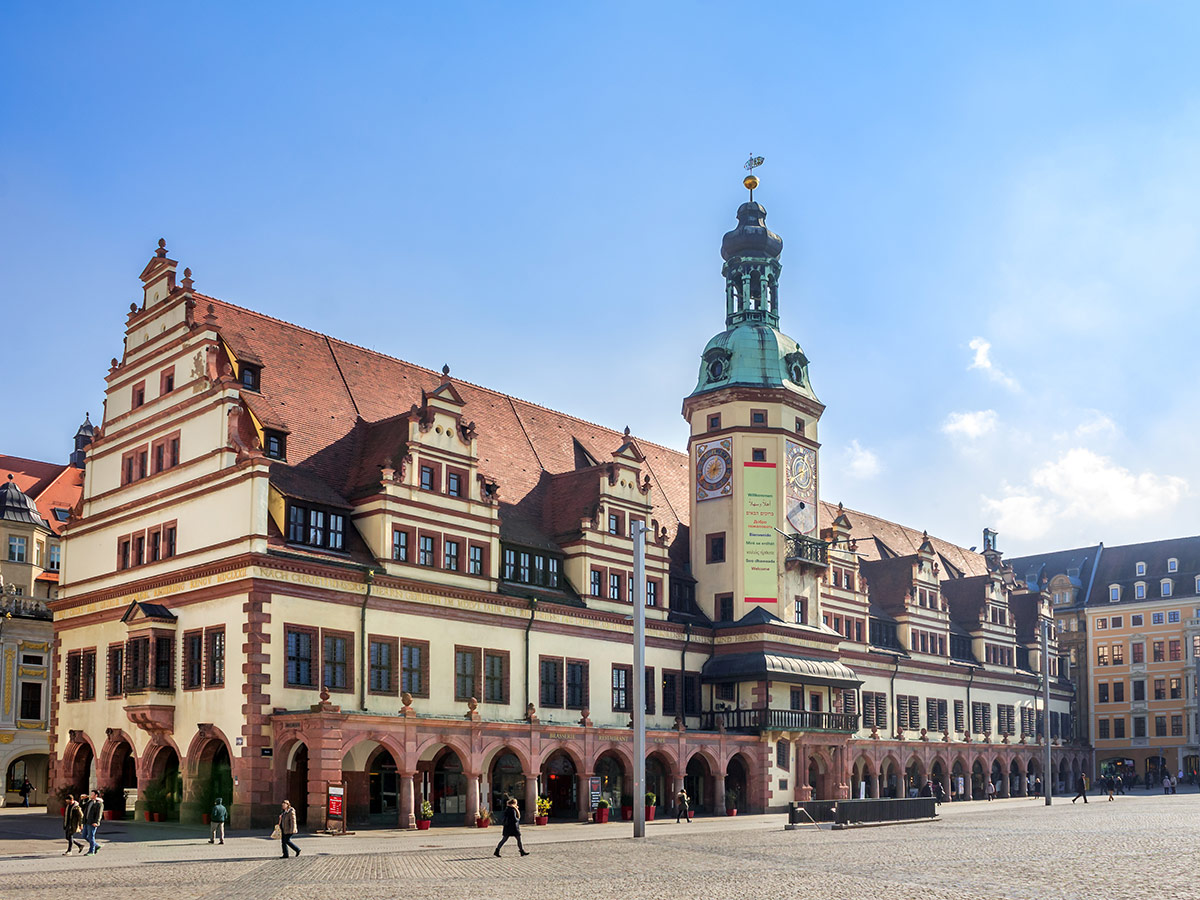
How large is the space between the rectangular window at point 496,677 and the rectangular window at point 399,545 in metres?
5.93

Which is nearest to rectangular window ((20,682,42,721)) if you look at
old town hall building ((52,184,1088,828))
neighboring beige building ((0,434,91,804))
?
neighboring beige building ((0,434,91,804))

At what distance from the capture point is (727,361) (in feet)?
242

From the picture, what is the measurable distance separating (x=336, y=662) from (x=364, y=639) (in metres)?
1.49

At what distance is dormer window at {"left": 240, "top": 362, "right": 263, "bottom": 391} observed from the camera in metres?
52.9

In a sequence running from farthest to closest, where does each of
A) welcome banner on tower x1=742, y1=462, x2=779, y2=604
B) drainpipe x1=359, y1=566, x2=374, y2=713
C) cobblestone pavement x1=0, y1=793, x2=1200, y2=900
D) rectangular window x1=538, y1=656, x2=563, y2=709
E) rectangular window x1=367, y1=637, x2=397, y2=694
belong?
welcome banner on tower x1=742, y1=462, x2=779, y2=604 → rectangular window x1=538, y1=656, x2=563, y2=709 → rectangular window x1=367, y1=637, x2=397, y2=694 → drainpipe x1=359, y1=566, x2=374, y2=713 → cobblestone pavement x1=0, y1=793, x2=1200, y2=900

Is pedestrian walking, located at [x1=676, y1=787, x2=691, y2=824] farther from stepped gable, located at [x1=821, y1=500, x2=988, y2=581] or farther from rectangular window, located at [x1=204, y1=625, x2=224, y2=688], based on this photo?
stepped gable, located at [x1=821, y1=500, x2=988, y2=581]

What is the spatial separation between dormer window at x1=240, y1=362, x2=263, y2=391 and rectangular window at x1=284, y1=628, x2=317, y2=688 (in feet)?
33.6

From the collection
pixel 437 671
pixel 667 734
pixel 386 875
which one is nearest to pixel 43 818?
pixel 437 671

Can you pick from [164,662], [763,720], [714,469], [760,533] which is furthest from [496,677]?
[714,469]

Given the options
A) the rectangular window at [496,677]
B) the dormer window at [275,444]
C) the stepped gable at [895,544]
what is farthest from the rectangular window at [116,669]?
the stepped gable at [895,544]

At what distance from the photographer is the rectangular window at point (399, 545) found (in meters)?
52.8

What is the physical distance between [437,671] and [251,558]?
32.1 ft

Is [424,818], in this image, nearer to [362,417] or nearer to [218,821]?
[218,821]

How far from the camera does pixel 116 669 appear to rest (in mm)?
54156
